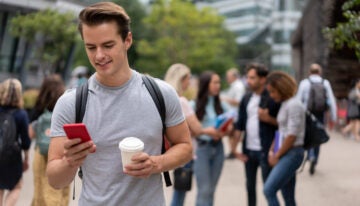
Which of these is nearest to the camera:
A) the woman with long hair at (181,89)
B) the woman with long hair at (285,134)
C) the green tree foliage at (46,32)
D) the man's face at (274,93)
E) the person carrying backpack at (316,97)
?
the woman with long hair at (285,134)

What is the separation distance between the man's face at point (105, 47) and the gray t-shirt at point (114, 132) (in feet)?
0.35

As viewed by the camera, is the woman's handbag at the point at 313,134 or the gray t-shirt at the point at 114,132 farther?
the woman's handbag at the point at 313,134

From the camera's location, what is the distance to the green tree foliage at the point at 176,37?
160 ft

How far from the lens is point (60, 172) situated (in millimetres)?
2297

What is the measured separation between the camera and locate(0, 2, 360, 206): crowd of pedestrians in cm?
233

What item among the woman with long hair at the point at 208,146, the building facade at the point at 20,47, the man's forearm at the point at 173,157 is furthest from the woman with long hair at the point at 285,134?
the building facade at the point at 20,47

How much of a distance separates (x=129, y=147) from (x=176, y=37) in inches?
1917

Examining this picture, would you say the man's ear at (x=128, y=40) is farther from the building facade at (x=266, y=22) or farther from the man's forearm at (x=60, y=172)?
the building facade at (x=266, y=22)

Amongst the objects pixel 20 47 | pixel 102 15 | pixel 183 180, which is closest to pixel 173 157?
pixel 102 15

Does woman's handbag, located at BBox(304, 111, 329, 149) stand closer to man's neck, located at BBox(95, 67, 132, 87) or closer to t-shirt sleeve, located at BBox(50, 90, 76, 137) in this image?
man's neck, located at BBox(95, 67, 132, 87)

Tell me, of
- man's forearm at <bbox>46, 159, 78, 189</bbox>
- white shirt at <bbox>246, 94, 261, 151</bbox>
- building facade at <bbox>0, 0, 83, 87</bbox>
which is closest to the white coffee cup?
man's forearm at <bbox>46, 159, 78, 189</bbox>

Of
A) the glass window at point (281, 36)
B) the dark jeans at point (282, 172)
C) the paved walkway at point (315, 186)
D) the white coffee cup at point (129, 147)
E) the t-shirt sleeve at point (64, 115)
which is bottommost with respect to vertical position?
the glass window at point (281, 36)

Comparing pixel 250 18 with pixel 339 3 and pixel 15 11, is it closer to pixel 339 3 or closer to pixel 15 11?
pixel 15 11

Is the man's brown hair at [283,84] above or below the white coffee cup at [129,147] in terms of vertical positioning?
below
